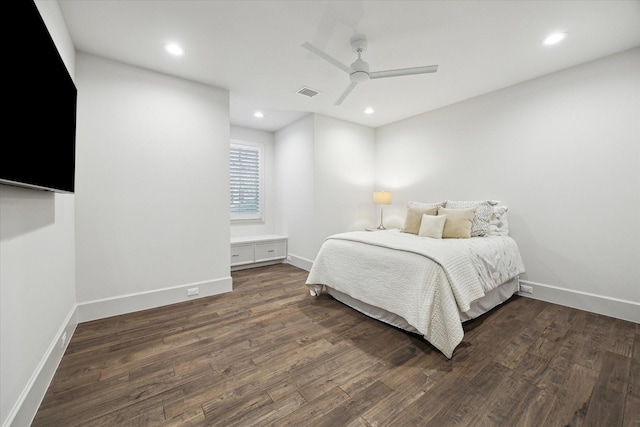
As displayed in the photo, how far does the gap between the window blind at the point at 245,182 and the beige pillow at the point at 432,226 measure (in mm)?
3247

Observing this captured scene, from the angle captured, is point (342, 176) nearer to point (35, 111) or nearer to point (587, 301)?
point (587, 301)

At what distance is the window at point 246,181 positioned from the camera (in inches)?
194

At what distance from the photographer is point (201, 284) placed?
3.13 metres

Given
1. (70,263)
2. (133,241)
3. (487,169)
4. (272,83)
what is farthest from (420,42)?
(70,263)

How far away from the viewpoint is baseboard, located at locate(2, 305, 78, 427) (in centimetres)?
120

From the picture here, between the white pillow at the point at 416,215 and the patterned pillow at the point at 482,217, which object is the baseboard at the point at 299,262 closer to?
the white pillow at the point at 416,215

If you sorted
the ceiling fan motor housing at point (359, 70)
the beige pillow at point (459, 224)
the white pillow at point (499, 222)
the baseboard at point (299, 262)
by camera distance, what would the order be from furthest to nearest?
1. the baseboard at point (299, 262)
2. the white pillow at point (499, 222)
3. the beige pillow at point (459, 224)
4. the ceiling fan motor housing at point (359, 70)

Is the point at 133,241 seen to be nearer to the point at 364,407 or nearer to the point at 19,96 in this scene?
the point at 19,96

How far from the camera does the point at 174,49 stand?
8.12 ft

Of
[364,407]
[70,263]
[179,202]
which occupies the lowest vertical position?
[364,407]

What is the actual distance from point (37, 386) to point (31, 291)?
53 centimetres

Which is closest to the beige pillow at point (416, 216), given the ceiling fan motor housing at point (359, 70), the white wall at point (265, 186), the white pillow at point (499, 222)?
the white pillow at point (499, 222)

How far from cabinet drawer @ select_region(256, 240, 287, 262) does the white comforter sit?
5.87ft

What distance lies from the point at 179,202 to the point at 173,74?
4.87 ft
